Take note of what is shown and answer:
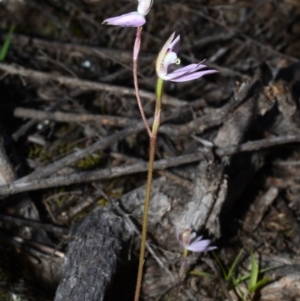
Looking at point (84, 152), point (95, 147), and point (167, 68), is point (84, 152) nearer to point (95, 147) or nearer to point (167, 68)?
point (95, 147)

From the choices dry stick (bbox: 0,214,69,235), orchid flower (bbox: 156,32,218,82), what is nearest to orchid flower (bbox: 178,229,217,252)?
dry stick (bbox: 0,214,69,235)

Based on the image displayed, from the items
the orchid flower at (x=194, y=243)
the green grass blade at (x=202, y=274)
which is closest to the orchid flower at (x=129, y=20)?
the orchid flower at (x=194, y=243)

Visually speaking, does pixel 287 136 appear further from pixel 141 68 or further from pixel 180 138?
pixel 141 68

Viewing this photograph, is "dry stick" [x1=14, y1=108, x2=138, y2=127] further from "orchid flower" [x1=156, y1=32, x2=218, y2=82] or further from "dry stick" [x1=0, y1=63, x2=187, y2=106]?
"orchid flower" [x1=156, y1=32, x2=218, y2=82]

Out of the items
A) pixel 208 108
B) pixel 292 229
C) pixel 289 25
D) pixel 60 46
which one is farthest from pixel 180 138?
pixel 289 25

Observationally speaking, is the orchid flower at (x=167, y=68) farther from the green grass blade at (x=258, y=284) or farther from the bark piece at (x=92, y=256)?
the green grass blade at (x=258, y=284)

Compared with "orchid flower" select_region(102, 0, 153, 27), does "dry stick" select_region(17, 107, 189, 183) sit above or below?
below

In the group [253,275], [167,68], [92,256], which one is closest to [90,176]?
[92,256]
